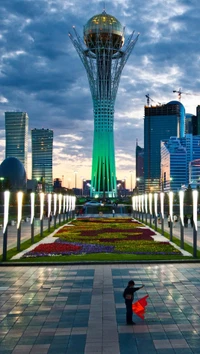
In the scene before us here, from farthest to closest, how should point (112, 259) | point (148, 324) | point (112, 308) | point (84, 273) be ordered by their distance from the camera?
point (112, 259) < point (84, 273) < point (112, 308) < point (148, 324)

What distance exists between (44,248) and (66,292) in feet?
35.0

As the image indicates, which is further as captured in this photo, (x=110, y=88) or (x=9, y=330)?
(x=110, y=88)

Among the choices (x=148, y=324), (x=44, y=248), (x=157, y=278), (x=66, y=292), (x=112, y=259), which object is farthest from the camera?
(x=44, y=248)

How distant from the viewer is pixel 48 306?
13062 mm

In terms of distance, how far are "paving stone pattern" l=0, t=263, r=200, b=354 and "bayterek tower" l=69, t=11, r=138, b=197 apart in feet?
335

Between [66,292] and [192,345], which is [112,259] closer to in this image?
[66,292]

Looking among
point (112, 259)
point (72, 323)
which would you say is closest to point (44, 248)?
point (112, 259)

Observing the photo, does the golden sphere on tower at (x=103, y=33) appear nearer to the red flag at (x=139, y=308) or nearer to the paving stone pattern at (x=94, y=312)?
the paving stone pattern at (x=94, y=312)

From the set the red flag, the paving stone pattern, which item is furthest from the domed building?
the red flag

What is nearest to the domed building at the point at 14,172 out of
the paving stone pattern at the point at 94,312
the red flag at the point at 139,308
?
the paving stone pattern at the point at 94,312

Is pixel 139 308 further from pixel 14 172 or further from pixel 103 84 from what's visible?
pixel 14 172

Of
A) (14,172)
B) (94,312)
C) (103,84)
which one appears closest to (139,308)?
(94,312)

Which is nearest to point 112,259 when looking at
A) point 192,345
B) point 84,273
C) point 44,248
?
point 84,273

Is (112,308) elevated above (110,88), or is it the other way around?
(110,88)
